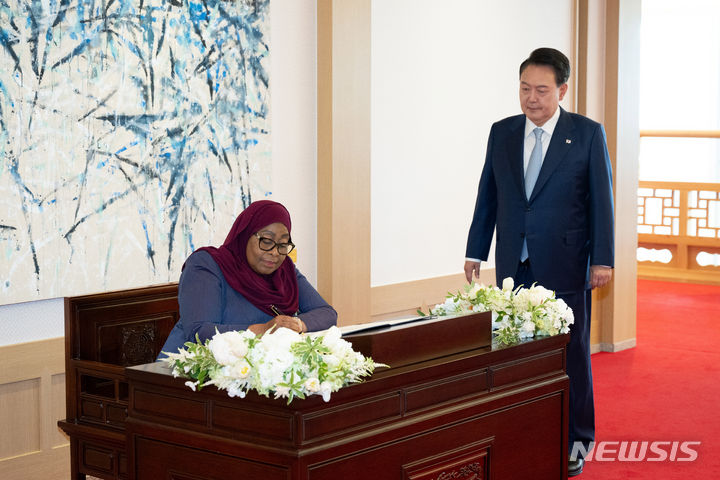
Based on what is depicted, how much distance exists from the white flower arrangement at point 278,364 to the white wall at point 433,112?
3.08 m

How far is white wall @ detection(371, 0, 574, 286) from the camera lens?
5.41 meters

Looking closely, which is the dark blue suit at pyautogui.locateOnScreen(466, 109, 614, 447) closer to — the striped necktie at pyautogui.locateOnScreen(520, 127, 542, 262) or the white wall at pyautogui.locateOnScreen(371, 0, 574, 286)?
the striped necktie at pyautogui.locateOnScreen(520, 127, 542, 262)

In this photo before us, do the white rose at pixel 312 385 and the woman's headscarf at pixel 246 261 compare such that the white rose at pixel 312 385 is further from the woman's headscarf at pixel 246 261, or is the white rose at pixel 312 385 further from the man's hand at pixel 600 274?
the man's hand at pixel 600 274

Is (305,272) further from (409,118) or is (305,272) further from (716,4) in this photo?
(716,4)

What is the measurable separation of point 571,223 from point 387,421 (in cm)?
→ 193

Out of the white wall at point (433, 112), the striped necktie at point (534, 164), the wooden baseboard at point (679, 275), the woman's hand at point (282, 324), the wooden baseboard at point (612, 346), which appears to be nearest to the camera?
the woman's hand at point (282, 324)

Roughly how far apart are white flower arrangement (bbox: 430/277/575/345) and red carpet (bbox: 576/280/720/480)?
1.40m

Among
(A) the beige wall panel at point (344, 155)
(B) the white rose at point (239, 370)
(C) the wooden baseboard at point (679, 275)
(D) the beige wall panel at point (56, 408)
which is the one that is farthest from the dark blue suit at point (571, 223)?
(C) the wooden baseboard at point (679, 275)

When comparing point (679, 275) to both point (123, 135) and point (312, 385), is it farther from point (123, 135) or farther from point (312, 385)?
point (312, 385)

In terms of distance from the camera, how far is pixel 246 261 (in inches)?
127

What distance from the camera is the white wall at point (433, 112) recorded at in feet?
17.7

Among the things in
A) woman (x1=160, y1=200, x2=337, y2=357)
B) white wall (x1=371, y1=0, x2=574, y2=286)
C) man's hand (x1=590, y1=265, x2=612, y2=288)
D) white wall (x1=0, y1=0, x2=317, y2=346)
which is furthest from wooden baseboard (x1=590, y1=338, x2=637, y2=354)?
woman (x1=160, y1=200, x2=337, y2=357)

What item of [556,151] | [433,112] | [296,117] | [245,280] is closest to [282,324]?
[245,280]

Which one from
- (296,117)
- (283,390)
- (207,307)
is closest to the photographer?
(283,390)
